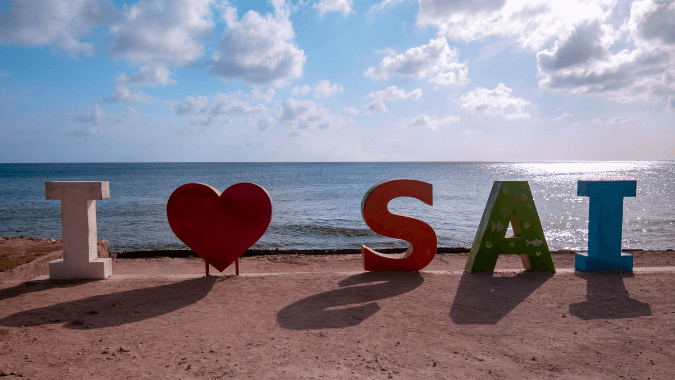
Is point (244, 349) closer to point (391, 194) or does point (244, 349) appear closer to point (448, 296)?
point (448, 296)

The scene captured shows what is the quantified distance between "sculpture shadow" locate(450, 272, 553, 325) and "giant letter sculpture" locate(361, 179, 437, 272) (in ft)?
3.19

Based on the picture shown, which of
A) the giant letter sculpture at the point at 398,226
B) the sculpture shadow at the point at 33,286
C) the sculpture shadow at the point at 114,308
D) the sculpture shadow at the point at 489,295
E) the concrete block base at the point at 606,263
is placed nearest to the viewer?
the sculpture shadow at the point at 114,308

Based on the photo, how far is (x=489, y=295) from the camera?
629cm

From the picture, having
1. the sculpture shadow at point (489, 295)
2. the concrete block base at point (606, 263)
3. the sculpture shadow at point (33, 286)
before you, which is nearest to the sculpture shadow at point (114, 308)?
the sculpture shadow at point (33, 286)

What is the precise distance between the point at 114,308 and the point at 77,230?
2.33m

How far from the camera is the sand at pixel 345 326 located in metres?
3.93

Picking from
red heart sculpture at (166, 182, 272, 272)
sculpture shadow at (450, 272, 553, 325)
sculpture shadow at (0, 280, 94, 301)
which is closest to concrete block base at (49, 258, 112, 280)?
sculpture shadow at (0, 280, 94, 301)

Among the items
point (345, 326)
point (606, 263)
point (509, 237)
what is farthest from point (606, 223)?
point (345, 326)

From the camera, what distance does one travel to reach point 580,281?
277 inches

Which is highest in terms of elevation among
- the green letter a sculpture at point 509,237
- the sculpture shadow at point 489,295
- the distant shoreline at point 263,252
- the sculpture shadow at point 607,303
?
the green letter a sculpture at point 509,237

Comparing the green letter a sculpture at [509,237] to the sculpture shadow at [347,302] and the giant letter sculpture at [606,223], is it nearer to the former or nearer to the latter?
the giant letter sculpture at [606,223]

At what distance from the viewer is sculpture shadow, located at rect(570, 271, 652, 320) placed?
542cm

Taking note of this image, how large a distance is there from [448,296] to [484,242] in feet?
6.02

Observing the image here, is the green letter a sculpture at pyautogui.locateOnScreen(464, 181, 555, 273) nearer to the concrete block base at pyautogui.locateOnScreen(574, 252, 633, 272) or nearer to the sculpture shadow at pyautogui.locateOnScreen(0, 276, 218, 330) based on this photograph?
the concrete block base at pyautogui.locateOnScreen(574, 252, 633, 272)
